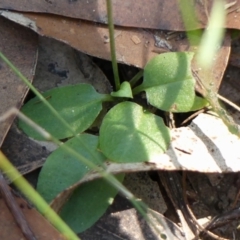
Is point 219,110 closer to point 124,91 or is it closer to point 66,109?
point 124,91

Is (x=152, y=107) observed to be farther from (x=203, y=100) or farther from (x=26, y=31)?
(x=26, y=31)

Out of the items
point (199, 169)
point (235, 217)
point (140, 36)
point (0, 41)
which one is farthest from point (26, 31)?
point (235, 217)

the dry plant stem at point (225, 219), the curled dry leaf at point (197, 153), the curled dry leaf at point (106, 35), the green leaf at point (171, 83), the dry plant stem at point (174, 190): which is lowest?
the dry plant stem at point (225, 219)

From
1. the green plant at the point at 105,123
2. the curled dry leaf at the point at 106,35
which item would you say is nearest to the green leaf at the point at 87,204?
the green plant at the point at 105,123

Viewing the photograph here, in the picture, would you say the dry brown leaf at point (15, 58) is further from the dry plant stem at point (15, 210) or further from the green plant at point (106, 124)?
the dry plant stem at point (15, 210)

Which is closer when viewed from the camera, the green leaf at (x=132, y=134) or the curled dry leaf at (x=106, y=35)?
the green leaf at (x=132, y=134)

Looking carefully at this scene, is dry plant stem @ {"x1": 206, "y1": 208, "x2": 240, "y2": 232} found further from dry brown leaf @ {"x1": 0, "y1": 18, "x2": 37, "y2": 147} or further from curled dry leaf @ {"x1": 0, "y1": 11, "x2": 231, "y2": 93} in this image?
dry brown leaf @ {"x1": 0, "y1": 18, "x2": 37, "y2": 147}

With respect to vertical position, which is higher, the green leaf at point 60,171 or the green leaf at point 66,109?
the green leaf at point 66,109

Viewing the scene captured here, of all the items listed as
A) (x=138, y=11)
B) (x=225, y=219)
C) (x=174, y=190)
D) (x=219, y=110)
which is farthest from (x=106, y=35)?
(x=225, y=219)

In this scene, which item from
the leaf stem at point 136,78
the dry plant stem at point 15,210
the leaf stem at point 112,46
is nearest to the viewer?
the dry plant stem at point 15,210
